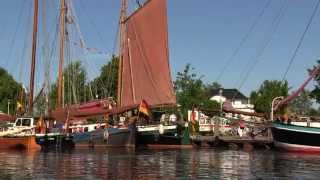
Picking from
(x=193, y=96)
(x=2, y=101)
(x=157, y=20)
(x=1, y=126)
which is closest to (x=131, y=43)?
(x=157, y=20)

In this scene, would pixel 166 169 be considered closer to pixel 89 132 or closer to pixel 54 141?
pixel 89 132

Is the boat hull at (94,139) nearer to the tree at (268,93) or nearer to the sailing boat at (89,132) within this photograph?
the sailing boat at (89,132)

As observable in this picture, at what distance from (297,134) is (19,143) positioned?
2520cm

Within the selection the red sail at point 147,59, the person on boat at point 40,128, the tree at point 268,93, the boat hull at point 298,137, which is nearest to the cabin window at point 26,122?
the person on boat at point 40,128

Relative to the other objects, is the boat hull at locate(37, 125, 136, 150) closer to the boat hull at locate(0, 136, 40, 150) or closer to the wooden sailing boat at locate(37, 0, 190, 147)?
the wooden sailing boat at locate(37, 0, 190, 147)

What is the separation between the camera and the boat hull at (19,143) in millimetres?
59156

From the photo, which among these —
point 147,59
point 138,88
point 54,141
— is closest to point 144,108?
point 138,88

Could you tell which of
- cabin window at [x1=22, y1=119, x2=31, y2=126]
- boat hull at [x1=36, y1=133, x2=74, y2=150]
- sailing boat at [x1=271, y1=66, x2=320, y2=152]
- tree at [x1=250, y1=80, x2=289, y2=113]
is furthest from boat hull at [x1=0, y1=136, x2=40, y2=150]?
tree at [x1=250, y1=80, x2=289, y2=113]

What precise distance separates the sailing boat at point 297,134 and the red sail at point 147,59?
13.9 meters

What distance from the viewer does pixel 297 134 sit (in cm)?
5231

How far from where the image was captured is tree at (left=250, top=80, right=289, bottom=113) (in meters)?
122

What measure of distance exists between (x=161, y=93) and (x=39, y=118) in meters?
12.3

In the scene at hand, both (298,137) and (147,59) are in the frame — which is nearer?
(298,137)

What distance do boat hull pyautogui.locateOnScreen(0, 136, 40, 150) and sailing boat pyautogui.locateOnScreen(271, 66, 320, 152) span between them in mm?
21909
